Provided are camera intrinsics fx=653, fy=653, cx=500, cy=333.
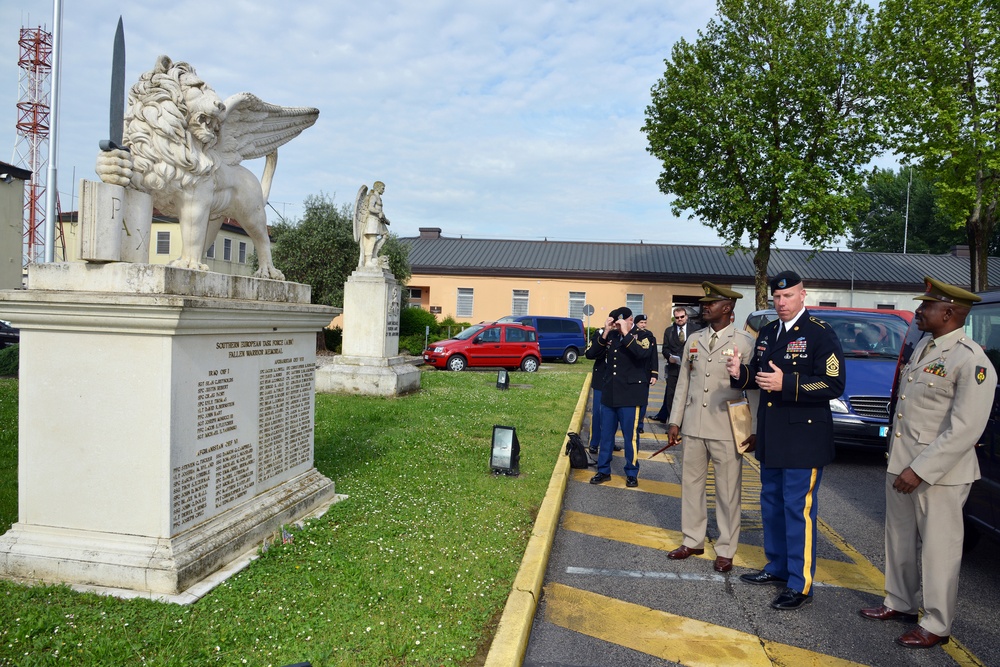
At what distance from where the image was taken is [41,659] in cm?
284

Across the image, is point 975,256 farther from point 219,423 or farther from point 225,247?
point 225,247

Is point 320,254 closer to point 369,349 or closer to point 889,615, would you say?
point 369,349

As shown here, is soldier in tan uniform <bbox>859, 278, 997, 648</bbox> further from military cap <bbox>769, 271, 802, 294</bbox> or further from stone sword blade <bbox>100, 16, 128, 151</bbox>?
stone sword blade <bbox>100, 16, 128, 151</bbox>

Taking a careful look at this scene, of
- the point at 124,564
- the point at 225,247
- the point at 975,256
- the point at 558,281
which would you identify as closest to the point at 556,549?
the point at 124,564

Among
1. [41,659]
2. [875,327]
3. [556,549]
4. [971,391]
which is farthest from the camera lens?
[875,327]

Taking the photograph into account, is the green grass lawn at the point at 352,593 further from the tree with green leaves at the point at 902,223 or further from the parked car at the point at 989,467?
the tree with green leaves at the point at 902,223

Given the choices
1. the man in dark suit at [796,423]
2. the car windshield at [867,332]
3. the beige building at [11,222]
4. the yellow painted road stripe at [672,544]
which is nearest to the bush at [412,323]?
the beige building at [11,222]

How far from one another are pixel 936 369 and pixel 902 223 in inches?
2252

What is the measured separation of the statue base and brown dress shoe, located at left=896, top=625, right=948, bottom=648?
9.61 metres

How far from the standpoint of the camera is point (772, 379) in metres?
4.19

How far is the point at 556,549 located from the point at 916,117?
21.6m

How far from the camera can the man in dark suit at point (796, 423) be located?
4.15 m

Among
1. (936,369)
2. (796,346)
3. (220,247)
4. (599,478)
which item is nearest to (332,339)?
(220,247)

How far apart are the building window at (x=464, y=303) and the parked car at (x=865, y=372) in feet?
93.9
